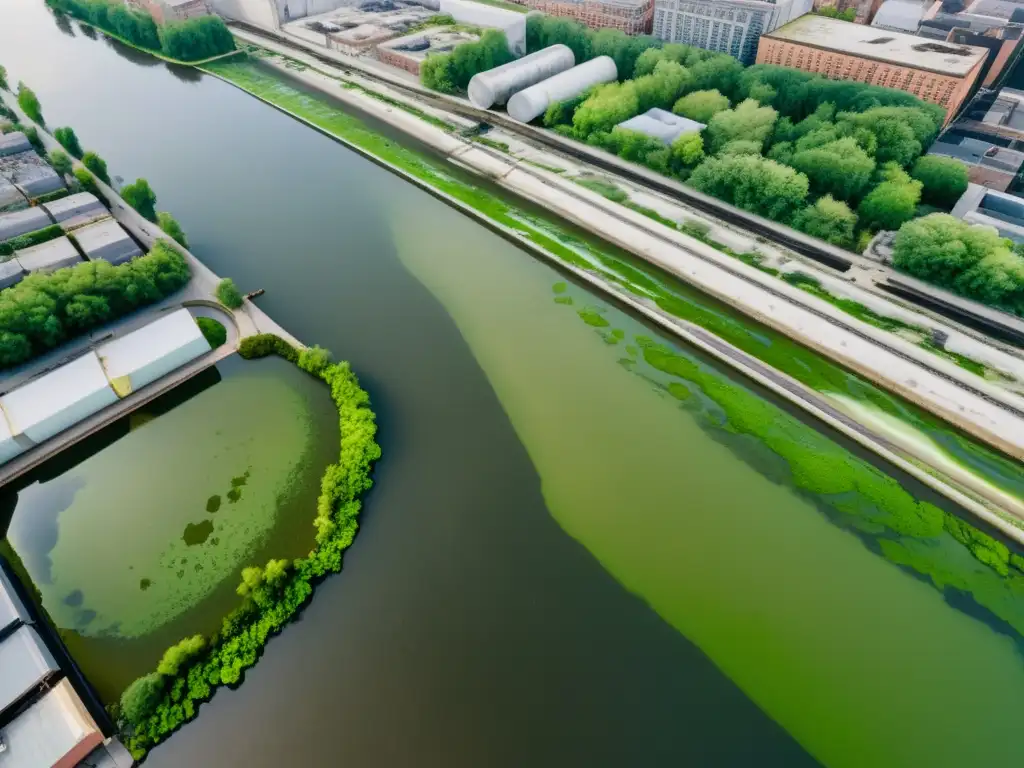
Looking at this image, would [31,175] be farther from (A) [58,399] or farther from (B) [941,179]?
(B) [941,179]

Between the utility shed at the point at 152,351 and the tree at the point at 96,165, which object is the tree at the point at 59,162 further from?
the utility shed at the point at 152,351

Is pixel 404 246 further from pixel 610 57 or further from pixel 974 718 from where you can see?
pixel 974 718

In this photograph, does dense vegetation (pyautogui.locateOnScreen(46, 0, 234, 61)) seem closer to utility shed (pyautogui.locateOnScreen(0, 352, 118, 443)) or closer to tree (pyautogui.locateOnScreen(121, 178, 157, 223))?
tree (pyautogui.locateOnScreen(121, 178, 157, 223))

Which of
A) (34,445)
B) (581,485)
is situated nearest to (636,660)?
(581,485)

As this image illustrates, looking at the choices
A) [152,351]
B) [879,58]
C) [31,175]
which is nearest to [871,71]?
[879,58]

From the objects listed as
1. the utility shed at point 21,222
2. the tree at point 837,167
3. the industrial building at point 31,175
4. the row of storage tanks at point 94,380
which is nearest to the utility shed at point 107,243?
the utility shed at point 21,222

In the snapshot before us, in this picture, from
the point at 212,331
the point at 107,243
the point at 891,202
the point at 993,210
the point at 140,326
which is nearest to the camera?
the point at 212,331

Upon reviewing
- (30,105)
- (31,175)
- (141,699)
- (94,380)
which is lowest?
(141,699)
